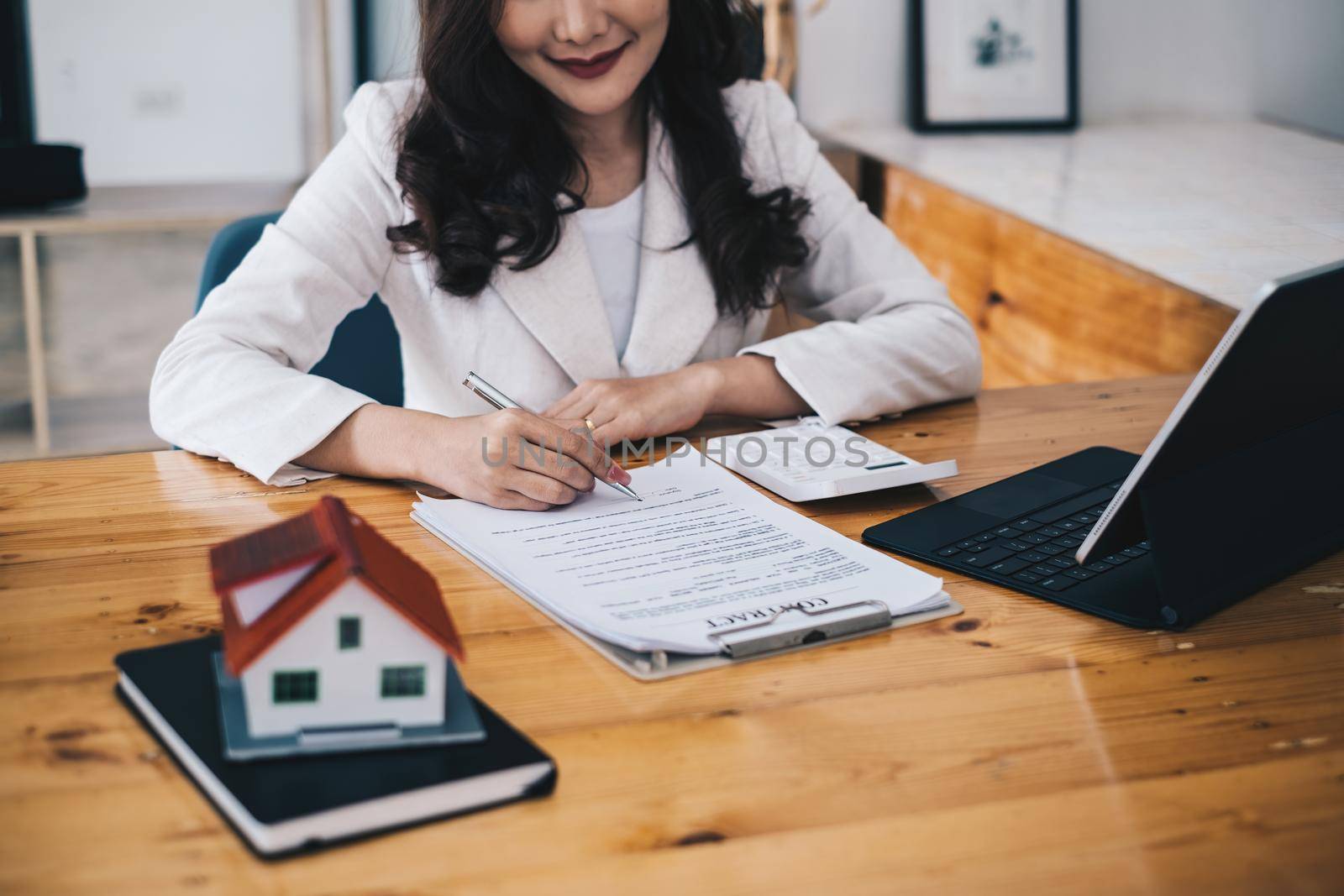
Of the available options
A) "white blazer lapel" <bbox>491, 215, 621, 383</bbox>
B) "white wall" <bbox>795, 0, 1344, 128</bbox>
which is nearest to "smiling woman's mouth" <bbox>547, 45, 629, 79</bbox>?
"white blazer lapel" <bbox>491, 215, 621, 383</bbox>

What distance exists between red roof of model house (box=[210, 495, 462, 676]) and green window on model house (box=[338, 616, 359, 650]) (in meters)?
0.02

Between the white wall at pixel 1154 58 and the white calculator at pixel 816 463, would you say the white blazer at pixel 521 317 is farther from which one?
the white wall at pixel 1154 58

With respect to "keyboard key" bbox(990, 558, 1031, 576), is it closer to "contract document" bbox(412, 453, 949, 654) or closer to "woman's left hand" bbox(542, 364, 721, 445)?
"contract document" bbox(412, 453, 949, 654)

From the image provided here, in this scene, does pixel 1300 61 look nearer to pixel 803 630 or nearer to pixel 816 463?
pixel 816 463

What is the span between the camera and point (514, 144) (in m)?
1.45

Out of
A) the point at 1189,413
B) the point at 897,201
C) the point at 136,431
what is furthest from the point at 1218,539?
the point at 136,431

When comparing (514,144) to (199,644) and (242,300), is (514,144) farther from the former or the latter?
(199,644)

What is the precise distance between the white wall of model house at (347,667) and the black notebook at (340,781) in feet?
0.06

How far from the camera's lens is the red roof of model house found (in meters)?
0.59

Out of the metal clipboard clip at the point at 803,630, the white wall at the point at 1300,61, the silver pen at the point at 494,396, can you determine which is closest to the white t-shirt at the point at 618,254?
the silver pen at the point at 494,396

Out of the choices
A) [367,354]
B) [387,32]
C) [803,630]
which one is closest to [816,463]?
[803,630]

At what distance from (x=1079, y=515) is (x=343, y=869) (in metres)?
0.65

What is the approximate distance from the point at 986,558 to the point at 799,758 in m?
0.32

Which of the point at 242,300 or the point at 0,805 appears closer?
the point at 0,805
